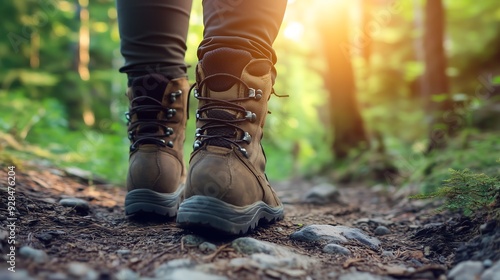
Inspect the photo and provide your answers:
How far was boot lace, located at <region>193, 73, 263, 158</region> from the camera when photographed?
1.81m

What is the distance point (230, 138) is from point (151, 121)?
1.80ft

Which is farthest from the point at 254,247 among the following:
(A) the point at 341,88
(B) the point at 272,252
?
(A) the point at 341,88

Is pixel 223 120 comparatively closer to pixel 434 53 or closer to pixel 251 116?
pixel 251 116

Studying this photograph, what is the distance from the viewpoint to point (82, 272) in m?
1.17

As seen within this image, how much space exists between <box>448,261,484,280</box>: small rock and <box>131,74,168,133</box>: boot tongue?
4.93 ft

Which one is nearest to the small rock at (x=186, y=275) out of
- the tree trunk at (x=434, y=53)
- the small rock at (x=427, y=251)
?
the small rock at (x=427, y=251)

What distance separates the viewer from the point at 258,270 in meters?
1.35

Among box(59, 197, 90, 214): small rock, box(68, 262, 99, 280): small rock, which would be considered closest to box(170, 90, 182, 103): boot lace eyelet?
box(59, 197, 90, 214): small rock

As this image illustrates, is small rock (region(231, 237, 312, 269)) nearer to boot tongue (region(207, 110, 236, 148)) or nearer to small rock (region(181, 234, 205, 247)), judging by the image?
small rock (region(181, 234, 205, 247))

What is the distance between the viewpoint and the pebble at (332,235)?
180cm

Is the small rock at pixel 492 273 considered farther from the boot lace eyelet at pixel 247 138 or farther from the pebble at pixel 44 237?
the pebble at pixel 44 237

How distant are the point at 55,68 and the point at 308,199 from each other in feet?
32.9

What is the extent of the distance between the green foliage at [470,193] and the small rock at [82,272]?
129 cm

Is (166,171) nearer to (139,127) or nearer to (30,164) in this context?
(139,127)
